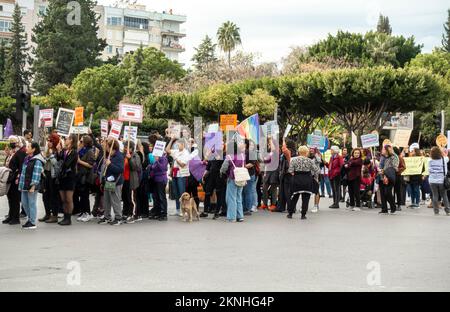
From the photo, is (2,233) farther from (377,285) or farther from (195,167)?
(377,285)

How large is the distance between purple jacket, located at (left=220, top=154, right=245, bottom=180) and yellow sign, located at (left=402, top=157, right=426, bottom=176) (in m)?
7.91

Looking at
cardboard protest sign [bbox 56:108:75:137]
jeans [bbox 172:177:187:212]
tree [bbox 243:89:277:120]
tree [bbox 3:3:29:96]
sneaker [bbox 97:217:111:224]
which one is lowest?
sneaker [bbox 97:217:111:224]

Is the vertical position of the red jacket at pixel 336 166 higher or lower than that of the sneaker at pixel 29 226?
higher

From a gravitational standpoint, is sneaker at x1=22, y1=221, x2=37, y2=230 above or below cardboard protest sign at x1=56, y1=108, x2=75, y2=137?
below

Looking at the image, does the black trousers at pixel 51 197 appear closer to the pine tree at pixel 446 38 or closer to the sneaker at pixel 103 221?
the sneaker at pixel 103 221

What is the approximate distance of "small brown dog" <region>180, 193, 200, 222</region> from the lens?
16.4 m

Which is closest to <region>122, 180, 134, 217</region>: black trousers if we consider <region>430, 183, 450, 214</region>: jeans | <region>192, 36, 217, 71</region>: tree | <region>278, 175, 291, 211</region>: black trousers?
<region>278, 175, 291, 211</region>: black trousers

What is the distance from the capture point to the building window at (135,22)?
Result: 12319cm

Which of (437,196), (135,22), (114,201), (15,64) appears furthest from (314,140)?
(135,22)

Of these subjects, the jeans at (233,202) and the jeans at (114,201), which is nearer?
the jeans at (114,201)

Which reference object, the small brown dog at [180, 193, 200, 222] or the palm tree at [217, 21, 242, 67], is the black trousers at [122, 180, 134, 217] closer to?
the small brown dog at [180, 193, 200, 222]

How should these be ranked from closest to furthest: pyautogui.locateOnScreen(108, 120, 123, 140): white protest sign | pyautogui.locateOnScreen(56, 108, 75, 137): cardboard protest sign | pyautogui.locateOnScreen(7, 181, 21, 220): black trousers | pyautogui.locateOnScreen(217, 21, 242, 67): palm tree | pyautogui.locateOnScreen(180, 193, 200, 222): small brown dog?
pyautogui.locateOnScreen(7, 181, 21, 220): black trousers
pyautogui.locateOnScreen(180, 193, 200, 222): small brown dog
pyautogui.locateOnScreen(108, 120, 123, 140): white protest sign
pyautogui.locateOnScreen(56, 108, 75, 137): cardboard protest sign
pyautogui.locateOnScreen(217, 21, 242, 67): palm tree

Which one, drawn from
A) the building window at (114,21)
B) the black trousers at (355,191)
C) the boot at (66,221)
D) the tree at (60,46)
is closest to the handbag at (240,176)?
the boot at (66,221)

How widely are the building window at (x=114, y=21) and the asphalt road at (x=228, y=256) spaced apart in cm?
10795
